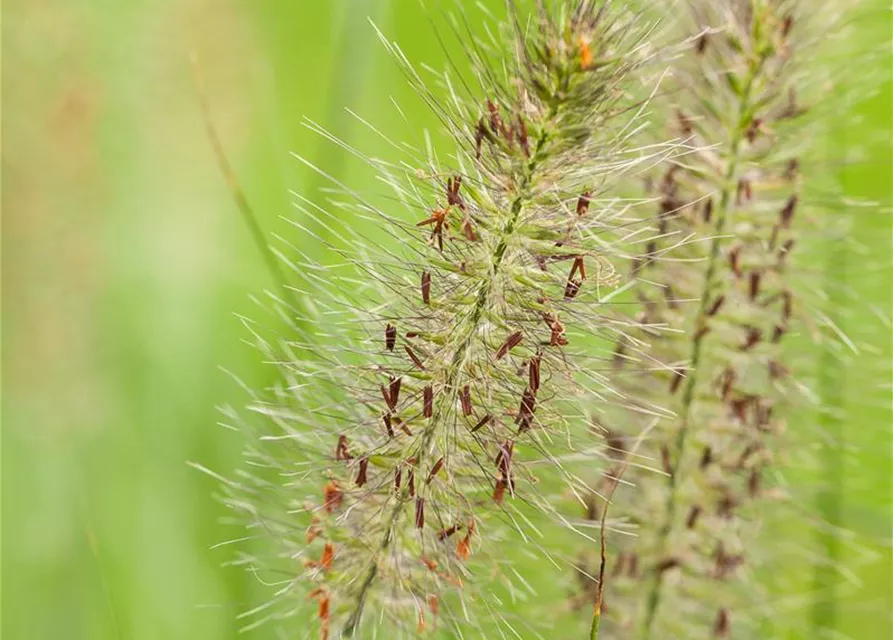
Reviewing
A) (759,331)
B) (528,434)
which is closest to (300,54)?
(759,331)

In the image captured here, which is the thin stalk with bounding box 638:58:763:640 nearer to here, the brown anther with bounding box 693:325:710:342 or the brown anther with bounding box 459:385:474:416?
the brown anther with bounding box 693:325:710:342

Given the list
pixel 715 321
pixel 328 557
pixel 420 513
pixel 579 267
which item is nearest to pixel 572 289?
pixel 579 267

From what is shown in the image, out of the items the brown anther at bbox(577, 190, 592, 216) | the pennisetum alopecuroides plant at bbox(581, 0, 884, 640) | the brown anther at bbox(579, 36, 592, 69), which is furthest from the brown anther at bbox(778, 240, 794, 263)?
the brown anther at bbox(579, 36, 592, 69)

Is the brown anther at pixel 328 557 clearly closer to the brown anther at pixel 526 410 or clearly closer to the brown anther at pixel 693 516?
the brown anther at pixel 526 410

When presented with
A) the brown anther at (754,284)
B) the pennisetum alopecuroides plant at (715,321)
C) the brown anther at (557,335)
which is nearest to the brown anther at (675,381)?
the pennisetum alopecuroides plant at (715,321)

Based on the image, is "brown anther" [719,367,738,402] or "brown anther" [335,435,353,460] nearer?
"brown anther" [335,435,353,460]

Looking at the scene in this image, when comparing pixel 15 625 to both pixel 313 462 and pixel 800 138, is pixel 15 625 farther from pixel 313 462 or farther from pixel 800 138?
pixel 800 138

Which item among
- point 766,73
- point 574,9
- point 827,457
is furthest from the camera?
→ point 827,457

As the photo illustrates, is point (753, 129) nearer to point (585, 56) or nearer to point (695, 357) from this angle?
point (695, 357)
